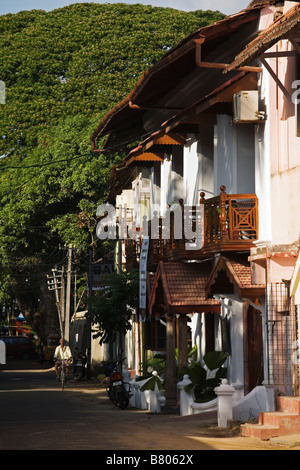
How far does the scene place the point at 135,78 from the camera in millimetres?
53250

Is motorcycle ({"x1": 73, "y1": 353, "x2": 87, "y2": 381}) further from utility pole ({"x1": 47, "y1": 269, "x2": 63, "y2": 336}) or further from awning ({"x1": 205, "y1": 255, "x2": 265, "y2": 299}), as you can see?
awning ({"x1": 205, "y1": 255, "x2": 265, "y2": 299})

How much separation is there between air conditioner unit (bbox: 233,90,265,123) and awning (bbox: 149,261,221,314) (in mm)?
4811

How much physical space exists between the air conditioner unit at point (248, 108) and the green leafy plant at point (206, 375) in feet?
17.0

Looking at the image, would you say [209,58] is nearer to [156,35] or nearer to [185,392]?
[185,392]

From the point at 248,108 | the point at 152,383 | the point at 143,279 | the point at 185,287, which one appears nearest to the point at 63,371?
the point at 143,279

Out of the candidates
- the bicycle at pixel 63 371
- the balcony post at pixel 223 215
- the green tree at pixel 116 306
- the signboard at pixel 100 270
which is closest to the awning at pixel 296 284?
the balcony post at pixel 223 215

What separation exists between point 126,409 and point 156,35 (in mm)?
35574

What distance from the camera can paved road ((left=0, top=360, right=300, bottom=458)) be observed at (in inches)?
561

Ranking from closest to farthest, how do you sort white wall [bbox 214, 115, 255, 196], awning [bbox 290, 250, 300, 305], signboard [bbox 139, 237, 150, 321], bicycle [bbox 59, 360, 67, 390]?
awning [bbox 290, 250, 300, 305]
white wall [bbox 214, 115, 255, 196]
signboard [bbox 139, 237, 150, 321]
bicycle [bbox 59, 360, 67, 390]

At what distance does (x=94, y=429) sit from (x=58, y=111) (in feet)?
123

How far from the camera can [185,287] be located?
73.6 ft

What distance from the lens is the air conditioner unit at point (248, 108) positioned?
18297 millimetres

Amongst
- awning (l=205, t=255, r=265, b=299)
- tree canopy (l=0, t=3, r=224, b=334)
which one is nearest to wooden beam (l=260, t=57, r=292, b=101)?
awning (l=205, t=255, r=265, b=299)

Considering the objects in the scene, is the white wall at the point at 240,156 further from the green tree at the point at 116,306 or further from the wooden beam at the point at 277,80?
the green tree at the point at 116,306
